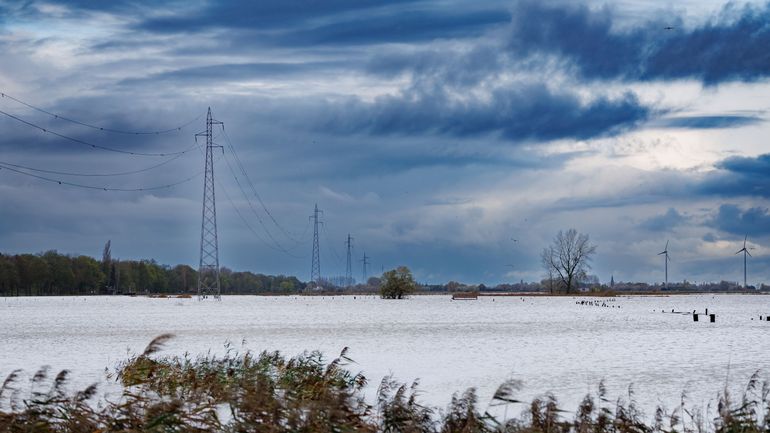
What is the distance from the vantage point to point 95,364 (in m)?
28.9

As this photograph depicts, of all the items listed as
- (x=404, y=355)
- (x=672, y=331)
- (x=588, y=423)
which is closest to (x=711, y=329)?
(x=672, y=331)

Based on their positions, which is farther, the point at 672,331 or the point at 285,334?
the point at 672,331

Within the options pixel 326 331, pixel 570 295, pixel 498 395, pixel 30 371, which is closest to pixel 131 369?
pixel 30 371

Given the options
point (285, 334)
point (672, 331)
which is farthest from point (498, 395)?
point (672, 331)

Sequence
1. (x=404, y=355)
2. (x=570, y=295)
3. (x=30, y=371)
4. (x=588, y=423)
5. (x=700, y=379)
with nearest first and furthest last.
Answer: (x=588, y=423) → (x=700, y=379) → (x=30, y=371) → (x=404, y=355) → (x=570, y=295)

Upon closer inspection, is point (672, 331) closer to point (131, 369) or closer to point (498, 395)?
point (131, 369)

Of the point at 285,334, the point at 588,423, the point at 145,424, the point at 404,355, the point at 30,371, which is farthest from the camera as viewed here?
the point at 285,334

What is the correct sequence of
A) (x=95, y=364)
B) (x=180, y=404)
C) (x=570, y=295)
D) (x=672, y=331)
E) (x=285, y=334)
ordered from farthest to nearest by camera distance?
(x=570, y=295) → (x=672, y=331) → (x=285, y=334) → (x=95, y=364) → (x=180, y=404)

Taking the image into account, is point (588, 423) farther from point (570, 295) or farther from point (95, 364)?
point (570, 295)

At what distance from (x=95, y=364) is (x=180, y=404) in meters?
20.5

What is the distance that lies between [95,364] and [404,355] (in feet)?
34.6

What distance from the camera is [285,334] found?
46.5m

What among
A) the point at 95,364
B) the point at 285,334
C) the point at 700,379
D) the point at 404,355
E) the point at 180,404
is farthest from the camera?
the point at 285,334

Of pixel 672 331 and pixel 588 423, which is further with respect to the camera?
pixel 672 331
